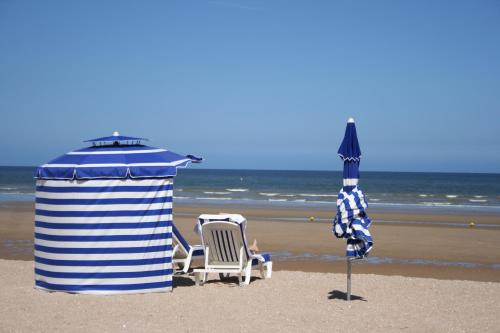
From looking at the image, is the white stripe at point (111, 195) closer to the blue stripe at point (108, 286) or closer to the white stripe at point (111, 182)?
the white stripe at point (111, 182)

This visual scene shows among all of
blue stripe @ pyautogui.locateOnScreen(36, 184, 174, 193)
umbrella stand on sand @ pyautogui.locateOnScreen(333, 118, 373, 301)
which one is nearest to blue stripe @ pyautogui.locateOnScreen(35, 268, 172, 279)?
blue stripe @ pyautogui.locateOnScreen(36, 184, 174, 193)

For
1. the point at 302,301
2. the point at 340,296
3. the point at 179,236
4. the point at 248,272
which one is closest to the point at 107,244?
the point at 179,236

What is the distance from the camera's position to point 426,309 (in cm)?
887

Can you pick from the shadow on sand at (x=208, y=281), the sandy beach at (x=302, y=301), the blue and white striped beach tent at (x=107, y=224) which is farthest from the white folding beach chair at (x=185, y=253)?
the blue and white striped beach tent at (x=107, y=224)

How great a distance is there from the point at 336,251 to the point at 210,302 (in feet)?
24.7

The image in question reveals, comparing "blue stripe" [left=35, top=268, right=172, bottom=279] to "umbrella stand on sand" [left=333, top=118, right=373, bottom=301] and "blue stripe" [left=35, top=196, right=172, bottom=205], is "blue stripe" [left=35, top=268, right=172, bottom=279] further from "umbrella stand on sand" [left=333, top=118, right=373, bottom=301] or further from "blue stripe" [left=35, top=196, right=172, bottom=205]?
"umbrella stand on sand" [left=333, top=118, right=373, bottom=301]

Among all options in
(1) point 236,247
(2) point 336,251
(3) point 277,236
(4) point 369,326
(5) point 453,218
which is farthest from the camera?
(5) point 453,218

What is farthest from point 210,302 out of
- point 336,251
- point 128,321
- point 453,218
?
point 453,218

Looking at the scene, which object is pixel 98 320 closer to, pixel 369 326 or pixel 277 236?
pixel 369 326

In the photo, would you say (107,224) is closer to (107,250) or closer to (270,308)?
(107,250)

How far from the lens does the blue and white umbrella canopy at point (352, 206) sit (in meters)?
9.08

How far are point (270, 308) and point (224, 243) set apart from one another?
202 centimetres

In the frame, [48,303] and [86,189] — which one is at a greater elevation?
[86,189]

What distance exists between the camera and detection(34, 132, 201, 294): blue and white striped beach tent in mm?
9492
